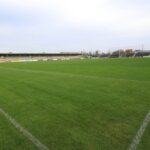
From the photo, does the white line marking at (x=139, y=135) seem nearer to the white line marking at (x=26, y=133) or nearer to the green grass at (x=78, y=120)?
the green grass at (x=78, y=120)

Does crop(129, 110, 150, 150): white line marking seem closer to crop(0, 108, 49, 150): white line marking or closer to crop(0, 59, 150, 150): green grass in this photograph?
crop(0, 59, 150, 150): green grass

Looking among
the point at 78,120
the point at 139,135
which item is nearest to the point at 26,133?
the point at 78,120

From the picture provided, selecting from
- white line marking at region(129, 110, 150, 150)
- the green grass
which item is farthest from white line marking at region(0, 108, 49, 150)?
white line marking at region(129, 110, 150, 150)

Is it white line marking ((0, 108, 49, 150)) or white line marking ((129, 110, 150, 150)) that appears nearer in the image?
white line marking ((129, 110, 150, 150))

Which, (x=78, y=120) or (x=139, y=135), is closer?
(x=139, y=135)

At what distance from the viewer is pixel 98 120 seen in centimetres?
706

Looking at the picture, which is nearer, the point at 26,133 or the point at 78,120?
the point at 26,133

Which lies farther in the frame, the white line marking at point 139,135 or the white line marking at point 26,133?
the white line marking at point 26,133

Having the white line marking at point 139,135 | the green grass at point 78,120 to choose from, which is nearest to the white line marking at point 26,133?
the green grass at point 78,120

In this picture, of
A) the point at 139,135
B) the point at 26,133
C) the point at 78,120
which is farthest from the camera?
the point at 78,120

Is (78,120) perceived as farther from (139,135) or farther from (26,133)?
(139,135)

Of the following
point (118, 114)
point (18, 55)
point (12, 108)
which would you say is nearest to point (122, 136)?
point (118, 114)

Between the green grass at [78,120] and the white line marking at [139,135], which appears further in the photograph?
the green grass at [78,120]

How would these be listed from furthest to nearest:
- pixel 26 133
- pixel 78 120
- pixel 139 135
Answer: pixel 78 120 < pixel 26 133 < pixel 139 135
